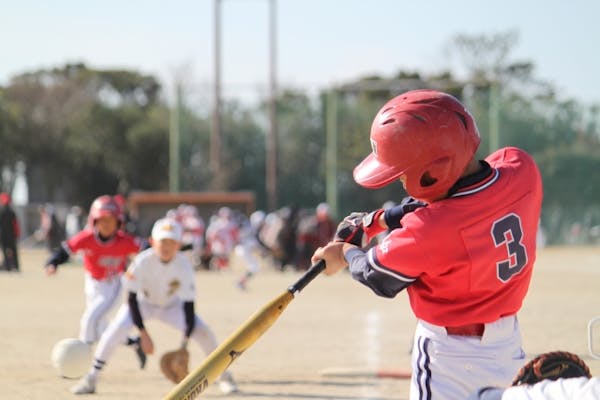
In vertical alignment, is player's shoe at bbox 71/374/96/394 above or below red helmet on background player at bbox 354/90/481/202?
below

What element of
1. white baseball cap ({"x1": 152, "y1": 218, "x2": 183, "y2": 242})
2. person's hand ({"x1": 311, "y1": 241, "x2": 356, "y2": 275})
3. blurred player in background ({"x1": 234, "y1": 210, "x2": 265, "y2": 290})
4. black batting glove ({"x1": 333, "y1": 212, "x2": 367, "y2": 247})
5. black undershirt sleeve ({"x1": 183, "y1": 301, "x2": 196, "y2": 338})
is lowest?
blurred player in background ({"x1": 234, "y1": 210, "x2": 265, "y2": 290})

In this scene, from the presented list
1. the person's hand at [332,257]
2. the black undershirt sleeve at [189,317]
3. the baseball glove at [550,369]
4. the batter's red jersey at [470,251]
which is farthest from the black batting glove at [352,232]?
the black undershirt sleeve at [189,317]

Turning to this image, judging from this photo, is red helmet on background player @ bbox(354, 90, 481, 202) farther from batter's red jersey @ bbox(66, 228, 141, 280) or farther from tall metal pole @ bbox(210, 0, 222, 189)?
tall metal pole @ bbox(210, 0, 222, 189)

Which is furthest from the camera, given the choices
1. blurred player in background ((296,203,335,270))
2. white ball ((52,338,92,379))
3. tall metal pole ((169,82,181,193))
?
tall metal pole ((169,82,181,193))

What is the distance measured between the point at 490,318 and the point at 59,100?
204ft

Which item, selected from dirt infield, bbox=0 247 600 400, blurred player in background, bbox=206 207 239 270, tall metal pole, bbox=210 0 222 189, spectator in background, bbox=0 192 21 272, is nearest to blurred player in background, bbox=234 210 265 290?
blurred player in background, bbox=206 207 239 270

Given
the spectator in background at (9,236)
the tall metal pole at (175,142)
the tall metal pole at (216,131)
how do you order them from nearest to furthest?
the spectator in background at (9,236) → the tall metal pole at (175,142) → the tall metal pole at (216,131)

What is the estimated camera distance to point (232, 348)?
4.74 metres

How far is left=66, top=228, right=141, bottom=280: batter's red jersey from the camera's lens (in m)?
10.7

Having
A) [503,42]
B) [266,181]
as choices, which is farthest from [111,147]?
[503,42]

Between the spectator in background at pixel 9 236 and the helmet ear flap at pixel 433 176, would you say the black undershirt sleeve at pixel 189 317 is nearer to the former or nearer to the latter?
the helmet ear flap at pixel 433 176

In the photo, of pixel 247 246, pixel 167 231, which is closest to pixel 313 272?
pixel 167 231

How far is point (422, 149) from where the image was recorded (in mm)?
4414

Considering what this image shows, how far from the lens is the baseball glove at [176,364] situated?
8.65 metres
